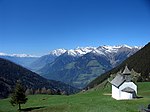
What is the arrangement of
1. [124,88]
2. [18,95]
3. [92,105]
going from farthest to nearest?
[124,88] → [18,95] → [92,105]

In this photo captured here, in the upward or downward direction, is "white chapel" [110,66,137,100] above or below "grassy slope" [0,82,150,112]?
above

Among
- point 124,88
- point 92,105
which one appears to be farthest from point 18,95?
point 124,88

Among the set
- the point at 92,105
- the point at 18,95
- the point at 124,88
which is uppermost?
the point at 124,88

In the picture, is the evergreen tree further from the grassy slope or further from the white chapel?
the white chapel

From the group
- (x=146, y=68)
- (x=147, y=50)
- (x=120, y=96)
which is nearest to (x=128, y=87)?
(x=120, y=96)

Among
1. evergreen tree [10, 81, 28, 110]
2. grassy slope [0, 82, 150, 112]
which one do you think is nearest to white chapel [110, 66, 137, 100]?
grassy slope [0, 82, 150, 112]

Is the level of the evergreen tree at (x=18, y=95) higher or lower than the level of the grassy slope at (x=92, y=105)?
higher

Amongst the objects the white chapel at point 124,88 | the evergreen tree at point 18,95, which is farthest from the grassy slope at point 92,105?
the white chapel at point 124,88

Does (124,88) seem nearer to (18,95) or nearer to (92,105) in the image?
(92,105)

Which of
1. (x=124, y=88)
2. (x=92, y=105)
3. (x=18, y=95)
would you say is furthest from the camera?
(x=124, y=88)

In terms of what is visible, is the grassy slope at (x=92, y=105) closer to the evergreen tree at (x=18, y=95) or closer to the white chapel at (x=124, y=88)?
the evergreen tree at (x=18, y=95)

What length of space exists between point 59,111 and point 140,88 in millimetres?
38034

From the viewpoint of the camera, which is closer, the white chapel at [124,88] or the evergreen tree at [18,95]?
the evergreen tree at [18,95]

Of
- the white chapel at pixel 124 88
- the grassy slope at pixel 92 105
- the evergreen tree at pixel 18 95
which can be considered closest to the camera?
the grassy slope at pixel 92 105
